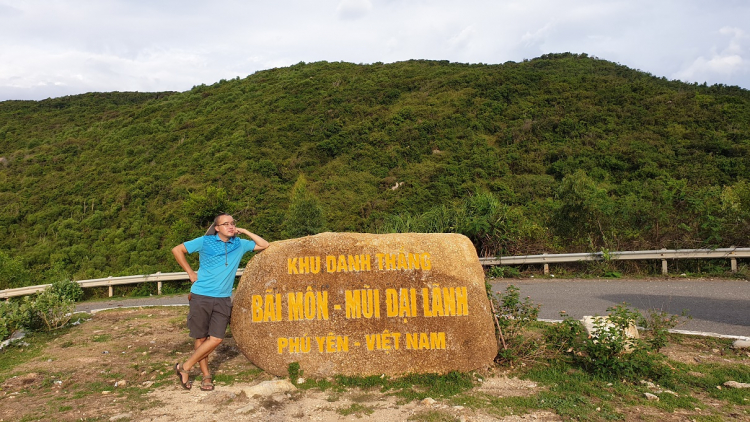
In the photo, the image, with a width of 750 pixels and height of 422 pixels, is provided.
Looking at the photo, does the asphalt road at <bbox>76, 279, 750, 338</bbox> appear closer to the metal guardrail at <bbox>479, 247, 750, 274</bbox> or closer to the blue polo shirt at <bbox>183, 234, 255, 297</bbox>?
the metal guardrail at <bbox>479, 247, 750, 274</bbox>

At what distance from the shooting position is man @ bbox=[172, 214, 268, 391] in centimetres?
495

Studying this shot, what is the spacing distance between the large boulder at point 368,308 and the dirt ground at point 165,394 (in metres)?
0.40

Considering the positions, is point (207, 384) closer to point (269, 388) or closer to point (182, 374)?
point (182, 374)

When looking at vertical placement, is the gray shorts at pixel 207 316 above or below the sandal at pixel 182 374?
above

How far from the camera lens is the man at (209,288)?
4.95m

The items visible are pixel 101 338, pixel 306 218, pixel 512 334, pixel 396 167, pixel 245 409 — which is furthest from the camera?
pixel 396 167

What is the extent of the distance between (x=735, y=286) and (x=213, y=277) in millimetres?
9665

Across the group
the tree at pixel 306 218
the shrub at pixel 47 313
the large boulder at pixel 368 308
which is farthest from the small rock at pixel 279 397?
the tree at pixel 306 218

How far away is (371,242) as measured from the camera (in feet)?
18.4

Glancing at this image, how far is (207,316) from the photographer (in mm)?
5012

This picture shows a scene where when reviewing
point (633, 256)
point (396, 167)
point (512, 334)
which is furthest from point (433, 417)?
point (396, 167)

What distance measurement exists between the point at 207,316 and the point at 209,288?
0.31 meters

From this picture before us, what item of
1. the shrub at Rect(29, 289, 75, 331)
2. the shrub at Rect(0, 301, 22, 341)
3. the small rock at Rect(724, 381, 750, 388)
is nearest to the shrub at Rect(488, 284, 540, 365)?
the small rock at Rect(724, 381, 750, 388)

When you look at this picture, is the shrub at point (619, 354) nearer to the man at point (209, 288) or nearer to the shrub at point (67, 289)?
the man at point (209, 288)
